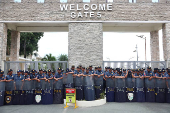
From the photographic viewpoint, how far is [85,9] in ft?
43.8

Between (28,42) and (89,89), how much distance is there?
25.1 m

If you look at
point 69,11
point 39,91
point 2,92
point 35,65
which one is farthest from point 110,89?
point 69,11

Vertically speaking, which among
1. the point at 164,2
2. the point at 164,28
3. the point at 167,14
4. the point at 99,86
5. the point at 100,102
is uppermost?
the point at 164,2

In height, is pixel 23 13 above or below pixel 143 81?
above

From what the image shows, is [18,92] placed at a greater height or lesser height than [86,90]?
lesser

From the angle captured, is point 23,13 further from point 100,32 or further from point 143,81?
point 143,81

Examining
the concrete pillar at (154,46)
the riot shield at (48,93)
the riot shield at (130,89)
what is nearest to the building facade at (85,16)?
the concrete pillar at (154,46)

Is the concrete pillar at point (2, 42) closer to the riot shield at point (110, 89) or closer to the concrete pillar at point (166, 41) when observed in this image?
the riot shield at point (110, 89)

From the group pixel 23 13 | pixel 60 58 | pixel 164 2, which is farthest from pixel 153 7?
pixel 60 58

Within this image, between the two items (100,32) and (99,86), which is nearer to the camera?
(99,86)

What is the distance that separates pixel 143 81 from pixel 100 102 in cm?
257

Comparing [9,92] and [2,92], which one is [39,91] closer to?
[9,92]

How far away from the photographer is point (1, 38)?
12.9 meters

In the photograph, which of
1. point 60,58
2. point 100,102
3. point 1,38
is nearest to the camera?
point 100,102
